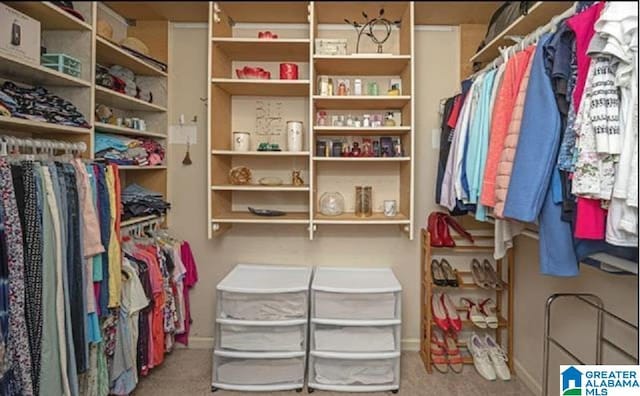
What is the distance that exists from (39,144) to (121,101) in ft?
2.09

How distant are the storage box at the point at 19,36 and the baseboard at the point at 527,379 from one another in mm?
2489

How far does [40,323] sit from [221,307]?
0.81 metres

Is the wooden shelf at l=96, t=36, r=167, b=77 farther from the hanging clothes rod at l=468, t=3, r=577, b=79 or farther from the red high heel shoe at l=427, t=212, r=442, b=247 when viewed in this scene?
the red high heel shoe at l=427, t=212, r=442, b=247

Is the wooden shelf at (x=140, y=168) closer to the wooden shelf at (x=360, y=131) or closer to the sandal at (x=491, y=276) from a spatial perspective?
the wooden shelf at (x=360, y=131)

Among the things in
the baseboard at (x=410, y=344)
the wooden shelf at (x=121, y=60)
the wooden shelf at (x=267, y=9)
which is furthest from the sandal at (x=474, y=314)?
the wooden shelf at (x=121, y=60)

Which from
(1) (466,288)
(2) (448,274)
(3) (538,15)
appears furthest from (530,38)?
(1) (466,288)

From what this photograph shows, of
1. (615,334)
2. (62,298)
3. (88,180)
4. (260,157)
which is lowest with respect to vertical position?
(615,334)

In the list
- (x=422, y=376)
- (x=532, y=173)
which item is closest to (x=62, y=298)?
(x=532, y=173)

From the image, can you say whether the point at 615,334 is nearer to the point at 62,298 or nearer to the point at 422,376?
the point at 422,376

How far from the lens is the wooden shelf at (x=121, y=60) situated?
165cm

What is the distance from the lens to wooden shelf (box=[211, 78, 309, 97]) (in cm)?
197

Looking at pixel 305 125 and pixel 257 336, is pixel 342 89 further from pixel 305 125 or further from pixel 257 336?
pixel 257 336

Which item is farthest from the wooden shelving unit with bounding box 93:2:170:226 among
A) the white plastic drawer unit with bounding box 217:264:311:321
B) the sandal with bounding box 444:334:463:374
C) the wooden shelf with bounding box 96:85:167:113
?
the sandal with bounding box 444:334:463:374

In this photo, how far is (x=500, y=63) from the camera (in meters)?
1.41
